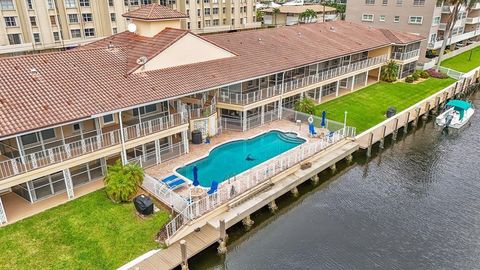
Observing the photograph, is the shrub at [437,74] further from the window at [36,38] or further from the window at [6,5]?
the window at [6,5]

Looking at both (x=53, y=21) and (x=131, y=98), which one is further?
(x=53, y=21)

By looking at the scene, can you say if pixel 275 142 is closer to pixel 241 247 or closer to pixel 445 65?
pixel 241 247

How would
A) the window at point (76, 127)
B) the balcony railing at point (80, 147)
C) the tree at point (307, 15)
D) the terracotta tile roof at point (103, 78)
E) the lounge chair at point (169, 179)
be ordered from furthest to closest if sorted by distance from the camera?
the tree at point (307, 15) < the lounge chair at point (169, 179) < the window at point (76, 127) < the terracotta tile roof at point (103, 78) < the balcony railing at point (80, 147)

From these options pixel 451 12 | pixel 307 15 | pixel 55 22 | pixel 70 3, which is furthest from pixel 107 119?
pixel 307 15

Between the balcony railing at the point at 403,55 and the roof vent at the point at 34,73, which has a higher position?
the roof vent at the point at 34,73

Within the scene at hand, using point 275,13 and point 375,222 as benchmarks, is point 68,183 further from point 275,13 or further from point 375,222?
point 275,13

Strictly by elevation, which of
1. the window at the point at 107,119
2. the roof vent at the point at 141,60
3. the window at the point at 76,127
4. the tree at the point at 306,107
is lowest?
the tree at the point at 306,107

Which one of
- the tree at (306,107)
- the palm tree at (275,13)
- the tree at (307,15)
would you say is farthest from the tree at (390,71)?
the palm tree at (275,13)

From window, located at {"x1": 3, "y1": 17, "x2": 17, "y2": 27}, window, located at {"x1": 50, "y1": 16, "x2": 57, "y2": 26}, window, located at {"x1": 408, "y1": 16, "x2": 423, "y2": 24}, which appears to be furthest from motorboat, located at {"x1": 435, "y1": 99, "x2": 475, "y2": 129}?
window, located at {"x1": 3, "y1": 17, "x2": 17, "y2": 27}
